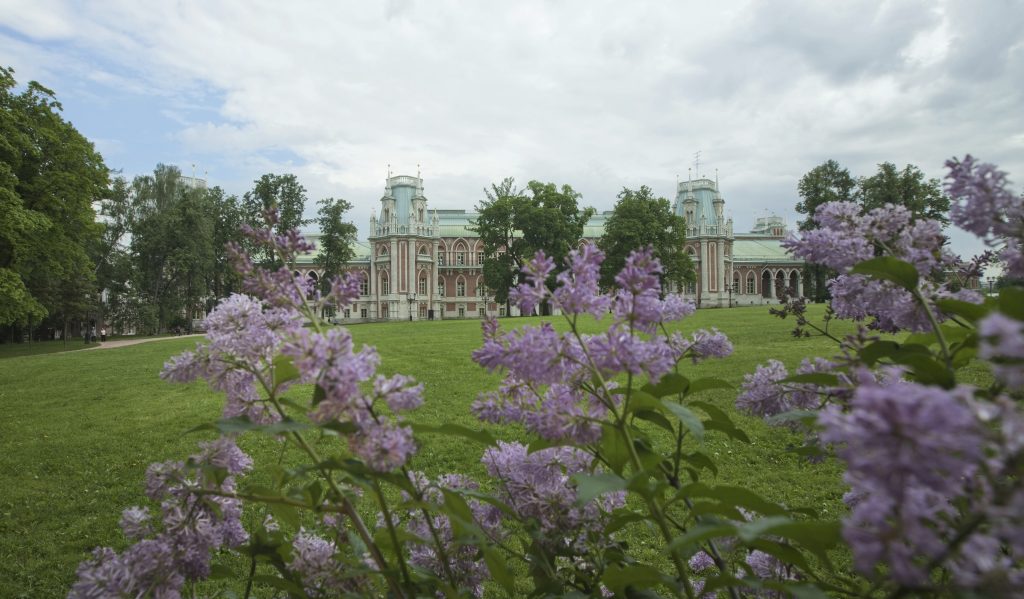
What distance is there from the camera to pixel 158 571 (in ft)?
4.67

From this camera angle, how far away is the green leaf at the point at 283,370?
1329 millimetres

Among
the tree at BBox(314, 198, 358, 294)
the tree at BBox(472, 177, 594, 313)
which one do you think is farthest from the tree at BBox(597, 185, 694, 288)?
the tree at BBox(314, 198, 358, 294)

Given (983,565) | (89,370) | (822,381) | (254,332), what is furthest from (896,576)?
(89,370)

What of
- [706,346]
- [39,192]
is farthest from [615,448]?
[39,192]

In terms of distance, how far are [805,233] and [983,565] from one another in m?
1.19

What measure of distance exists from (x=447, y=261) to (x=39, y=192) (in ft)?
184

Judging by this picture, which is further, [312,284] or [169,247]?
[169,247]

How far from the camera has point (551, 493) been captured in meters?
1.73

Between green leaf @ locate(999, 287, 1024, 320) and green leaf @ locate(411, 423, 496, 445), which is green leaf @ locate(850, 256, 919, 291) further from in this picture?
green leaf @ locate(411, 423, 496, 445)

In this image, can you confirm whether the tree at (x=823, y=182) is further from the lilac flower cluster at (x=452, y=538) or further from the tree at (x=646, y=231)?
the lilac flower cluster at (x=452, y=538)

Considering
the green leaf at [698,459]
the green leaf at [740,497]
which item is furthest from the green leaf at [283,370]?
the green leaf at [698,459]

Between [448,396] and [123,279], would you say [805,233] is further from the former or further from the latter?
[123,279]

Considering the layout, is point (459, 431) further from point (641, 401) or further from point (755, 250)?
point (755, 250)

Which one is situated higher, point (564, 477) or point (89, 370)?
point (564, 477)
